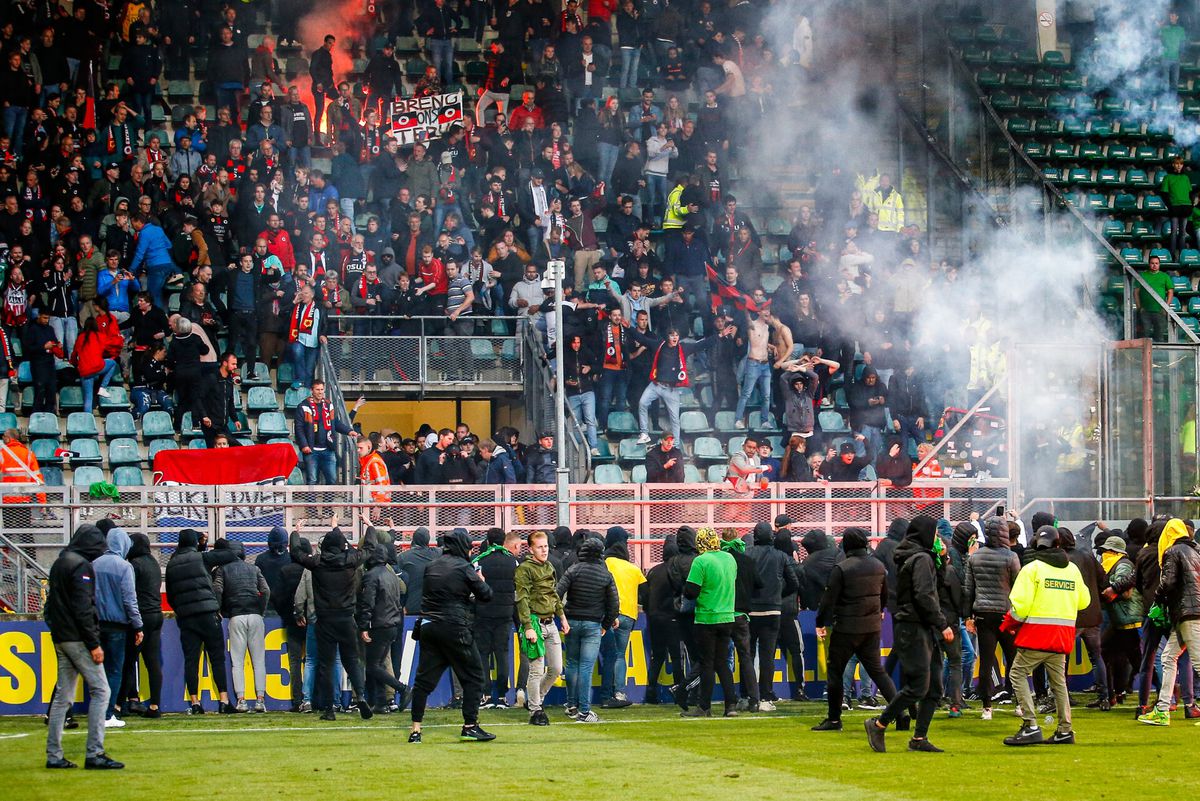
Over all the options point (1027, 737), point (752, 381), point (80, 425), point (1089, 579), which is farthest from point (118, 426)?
point (1027, 737)

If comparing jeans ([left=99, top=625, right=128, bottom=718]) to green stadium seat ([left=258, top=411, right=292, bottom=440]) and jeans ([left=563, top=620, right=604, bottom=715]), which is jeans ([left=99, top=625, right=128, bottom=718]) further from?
green stadium seat ([left=258, top=411, right=292, bottom=440])

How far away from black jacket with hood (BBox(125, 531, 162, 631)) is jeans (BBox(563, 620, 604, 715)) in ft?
11.9

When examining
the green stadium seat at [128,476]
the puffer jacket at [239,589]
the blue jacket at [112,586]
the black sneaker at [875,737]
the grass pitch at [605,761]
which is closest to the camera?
the grass pitch at [605,761]

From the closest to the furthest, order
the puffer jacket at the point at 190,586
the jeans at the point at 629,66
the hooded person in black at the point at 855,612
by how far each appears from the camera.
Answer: the hooded person in black at the point at 855,612 → the puffer jacket at the point at 190,586 → the jeans at the point at 629,66

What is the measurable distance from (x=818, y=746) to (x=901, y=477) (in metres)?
8.15

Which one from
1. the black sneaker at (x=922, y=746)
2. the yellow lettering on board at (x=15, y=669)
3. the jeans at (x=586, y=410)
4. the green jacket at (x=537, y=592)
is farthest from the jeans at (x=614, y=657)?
the jeans at (x=586, y=410)

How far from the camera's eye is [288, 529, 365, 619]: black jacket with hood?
14836 mm

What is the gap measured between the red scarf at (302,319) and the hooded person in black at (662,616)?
8.67 meters

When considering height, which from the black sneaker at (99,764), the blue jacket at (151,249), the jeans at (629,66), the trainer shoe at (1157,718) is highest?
the jeans at (629,66)

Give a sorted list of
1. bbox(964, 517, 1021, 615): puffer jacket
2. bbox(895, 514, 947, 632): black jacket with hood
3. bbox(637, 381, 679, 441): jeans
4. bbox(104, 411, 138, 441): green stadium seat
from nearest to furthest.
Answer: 1. bbox(895, 514, 947, 632): black jacket with hood
2. bbox(964, 517, 1021, 615): puffer jacket
3. bbox(104, 411, 138, 441): green stadium seat
4. bbox(637, 381, 679, 441): jeans

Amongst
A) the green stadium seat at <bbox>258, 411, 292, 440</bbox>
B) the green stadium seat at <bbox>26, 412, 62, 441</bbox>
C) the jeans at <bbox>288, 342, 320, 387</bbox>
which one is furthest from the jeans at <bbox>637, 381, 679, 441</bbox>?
the green stadium seat at <bbox>26, 412, 62, 441</bbox>

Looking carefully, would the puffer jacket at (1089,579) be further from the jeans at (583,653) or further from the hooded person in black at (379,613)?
the hooded person in black at (379,613)

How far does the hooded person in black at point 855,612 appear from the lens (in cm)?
1320

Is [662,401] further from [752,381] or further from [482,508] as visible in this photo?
[482,508]
